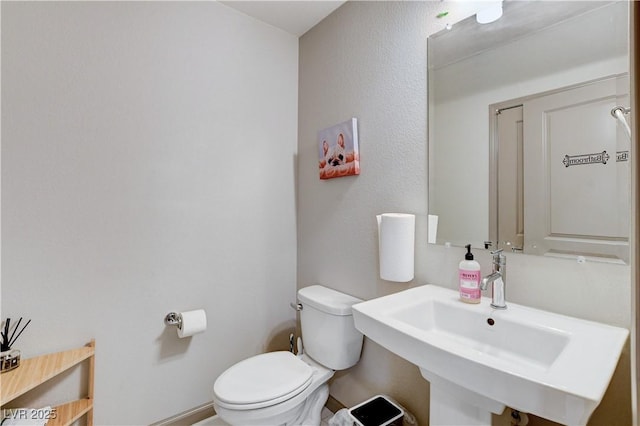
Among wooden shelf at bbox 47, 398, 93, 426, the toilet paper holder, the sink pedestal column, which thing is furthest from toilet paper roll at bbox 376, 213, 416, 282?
wooden shelf at bbox 47, 398, 93, 426

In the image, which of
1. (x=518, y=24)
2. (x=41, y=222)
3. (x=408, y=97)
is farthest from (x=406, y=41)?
(x=41, y=222)

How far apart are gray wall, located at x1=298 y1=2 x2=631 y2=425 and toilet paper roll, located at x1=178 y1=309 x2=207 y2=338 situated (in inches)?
27.0

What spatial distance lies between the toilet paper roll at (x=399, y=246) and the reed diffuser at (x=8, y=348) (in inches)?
61.0

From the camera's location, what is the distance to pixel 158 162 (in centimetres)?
156

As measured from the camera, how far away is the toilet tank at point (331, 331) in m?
1.49

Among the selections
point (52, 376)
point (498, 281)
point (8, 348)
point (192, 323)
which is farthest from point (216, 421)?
point (498, 281)

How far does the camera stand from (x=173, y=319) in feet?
5.20

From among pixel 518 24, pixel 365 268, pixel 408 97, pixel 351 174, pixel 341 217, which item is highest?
pixel 518 24

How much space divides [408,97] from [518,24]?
1.50ft

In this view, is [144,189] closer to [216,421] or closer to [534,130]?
[216,421]

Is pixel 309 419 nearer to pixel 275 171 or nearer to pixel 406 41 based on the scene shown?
pixel 275 171

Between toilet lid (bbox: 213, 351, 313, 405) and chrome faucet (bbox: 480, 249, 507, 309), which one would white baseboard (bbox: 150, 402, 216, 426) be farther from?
chrome faucet (bbox: 480, 249, 507, 309)

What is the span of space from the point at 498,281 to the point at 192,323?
142cm

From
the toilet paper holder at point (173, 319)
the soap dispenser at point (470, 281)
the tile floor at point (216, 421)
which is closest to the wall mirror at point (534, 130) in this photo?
the soap dispenser at point (470, 281)
